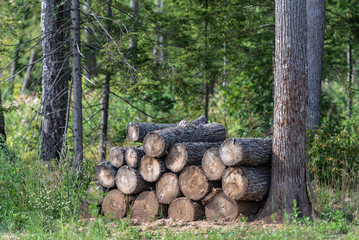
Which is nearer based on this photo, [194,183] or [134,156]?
[194,183]

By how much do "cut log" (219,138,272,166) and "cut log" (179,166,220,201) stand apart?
45 cm

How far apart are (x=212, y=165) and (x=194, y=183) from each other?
1.24ft

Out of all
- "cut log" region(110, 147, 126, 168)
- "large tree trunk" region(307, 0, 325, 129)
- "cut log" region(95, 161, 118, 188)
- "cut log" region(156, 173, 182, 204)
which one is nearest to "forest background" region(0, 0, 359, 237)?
"cut log" region(95, 161, 118, 188)

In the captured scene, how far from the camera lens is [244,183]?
5.37 meters

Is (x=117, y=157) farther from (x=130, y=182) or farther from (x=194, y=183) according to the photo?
(x=194, y=183)

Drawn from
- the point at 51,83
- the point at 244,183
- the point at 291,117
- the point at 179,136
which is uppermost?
the point at 51,83

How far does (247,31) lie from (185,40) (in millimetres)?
1488

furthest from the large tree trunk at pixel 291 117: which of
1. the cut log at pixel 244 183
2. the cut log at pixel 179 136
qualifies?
the cut log at pixel 179 136

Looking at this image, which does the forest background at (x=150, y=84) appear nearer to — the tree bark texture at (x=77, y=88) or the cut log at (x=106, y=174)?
the tree bark texture at (x=77, y=88)

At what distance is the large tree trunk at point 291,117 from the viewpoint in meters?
5.51

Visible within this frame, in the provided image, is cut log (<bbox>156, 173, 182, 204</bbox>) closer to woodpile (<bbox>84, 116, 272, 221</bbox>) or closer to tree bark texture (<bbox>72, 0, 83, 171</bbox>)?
woodpile (<bbox>84, 116, 272, 221</bbox>)

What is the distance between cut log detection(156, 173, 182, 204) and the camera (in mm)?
5984

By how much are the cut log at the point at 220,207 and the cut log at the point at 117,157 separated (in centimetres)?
150

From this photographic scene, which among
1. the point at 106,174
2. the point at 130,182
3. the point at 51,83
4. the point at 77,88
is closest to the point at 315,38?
the point at 77,88
